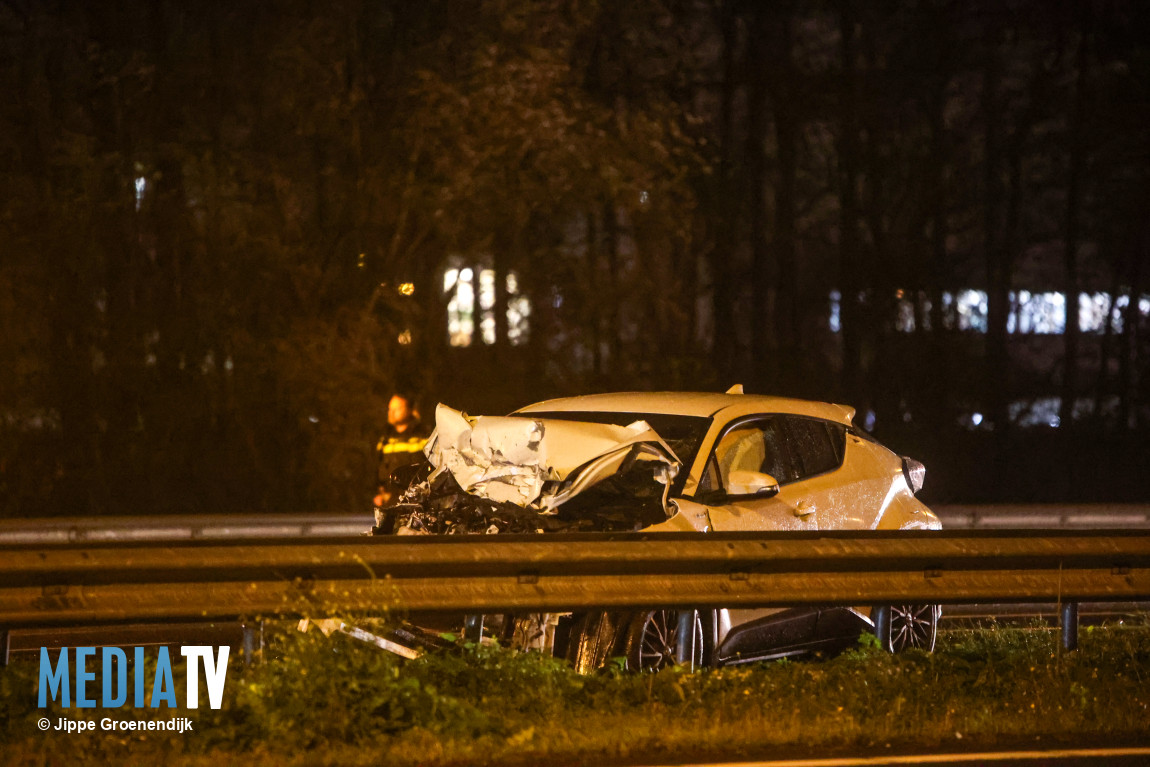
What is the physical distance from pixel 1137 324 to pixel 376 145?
2126 centimetres

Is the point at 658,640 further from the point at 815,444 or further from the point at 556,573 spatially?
the point at 815,444

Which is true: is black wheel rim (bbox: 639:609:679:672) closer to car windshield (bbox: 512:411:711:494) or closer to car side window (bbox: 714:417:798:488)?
car windshield (bbox: 512:411:711:494)

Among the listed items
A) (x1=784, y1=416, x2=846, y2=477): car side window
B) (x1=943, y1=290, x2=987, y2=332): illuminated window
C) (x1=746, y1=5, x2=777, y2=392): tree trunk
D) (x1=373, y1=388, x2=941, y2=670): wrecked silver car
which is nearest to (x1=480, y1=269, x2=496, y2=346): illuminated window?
(x1=746, y1=5, x2=777, y2=392): tree trunk

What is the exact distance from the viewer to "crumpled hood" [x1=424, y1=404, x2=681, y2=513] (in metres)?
7.74

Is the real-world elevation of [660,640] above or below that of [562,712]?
above

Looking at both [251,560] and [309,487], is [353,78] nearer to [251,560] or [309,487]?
[309,487]

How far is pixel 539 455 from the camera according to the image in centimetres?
797

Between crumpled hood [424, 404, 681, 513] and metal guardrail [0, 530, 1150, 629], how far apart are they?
937mm

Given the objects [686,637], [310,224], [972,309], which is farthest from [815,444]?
[972,309]

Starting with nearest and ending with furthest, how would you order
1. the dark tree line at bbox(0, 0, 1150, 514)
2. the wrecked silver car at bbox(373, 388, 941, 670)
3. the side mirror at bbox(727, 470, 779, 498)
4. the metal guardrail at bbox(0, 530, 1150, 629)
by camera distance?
the metal guardrail at bbox(0, 530, 1150, 629), the wrecked silver car at bbox(373, 388, 941, 670), the side mirror at bbox(727, 470, 779, 498), the dark tree line at bbox(0, 0, 1150, 514)

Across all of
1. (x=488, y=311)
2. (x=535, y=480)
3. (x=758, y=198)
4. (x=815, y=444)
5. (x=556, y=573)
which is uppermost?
(x=758, y=198)

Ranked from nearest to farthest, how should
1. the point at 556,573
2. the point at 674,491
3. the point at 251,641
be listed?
the point at 556,573, the point at 251,641, the point at 674,491

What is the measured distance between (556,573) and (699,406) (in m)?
2.26

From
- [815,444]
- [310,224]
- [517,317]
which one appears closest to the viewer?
[815,444]
